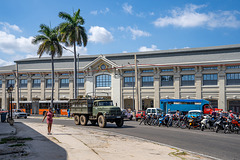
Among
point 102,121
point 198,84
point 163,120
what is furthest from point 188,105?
point 102,121

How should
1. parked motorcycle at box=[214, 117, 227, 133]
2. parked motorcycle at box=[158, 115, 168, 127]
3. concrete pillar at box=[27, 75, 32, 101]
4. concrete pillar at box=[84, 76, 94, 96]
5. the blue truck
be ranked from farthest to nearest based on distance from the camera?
concrete pillar at box=[27, 75, 32, 101] → concrete pillar at box=[84, 76, 94, 96] → the blue truck → parked motorcycle at box=[158, 115, 168, 127] → parked motorcycle at box=[214, 117, 227, 133]

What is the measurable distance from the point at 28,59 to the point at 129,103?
27.6m

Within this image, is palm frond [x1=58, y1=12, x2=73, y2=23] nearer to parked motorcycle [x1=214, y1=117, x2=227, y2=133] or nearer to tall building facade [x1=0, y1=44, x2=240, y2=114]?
tall building facade [x1=0, y1=44, x2=240, y2=114]

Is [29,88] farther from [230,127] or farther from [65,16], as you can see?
[230,127]

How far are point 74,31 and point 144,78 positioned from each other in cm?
1713

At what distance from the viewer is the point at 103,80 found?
2026 inches

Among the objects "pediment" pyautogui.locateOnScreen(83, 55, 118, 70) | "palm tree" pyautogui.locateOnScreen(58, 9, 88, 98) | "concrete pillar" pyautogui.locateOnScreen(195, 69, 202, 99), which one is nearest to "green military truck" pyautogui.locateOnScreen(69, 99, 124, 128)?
"palm tree" pyautogui.locateOnScreen(58, 9, 88, 98)

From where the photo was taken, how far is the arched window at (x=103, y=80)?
2010 inches

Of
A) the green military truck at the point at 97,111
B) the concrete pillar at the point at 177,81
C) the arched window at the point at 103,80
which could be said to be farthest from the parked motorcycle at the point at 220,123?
the arched window at the point at 103,80

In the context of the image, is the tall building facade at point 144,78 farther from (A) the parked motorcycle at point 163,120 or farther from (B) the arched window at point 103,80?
(A) the parked motorcycle at point 163,120

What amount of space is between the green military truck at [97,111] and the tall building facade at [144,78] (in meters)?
14.9

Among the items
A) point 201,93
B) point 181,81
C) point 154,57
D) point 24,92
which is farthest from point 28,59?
point 201,93

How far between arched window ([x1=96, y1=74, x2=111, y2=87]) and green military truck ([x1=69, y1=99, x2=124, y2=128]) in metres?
25.9

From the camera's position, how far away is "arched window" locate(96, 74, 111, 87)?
168ft
